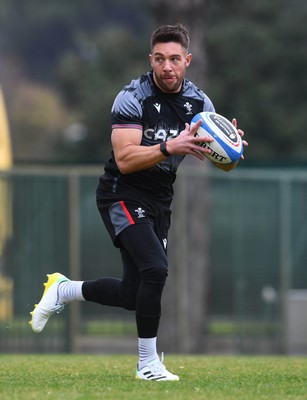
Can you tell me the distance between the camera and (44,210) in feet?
54.1

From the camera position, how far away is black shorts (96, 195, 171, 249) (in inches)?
329

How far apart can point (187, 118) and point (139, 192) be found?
0.58 metres

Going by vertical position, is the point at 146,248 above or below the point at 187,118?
below

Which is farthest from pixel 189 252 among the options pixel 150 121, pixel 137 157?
pixel 137 157

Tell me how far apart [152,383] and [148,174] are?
1356 millimetres

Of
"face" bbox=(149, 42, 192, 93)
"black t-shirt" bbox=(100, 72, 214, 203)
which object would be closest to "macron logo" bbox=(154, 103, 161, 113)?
"black t-shirt" bbox=(100, 72, 214, 203)

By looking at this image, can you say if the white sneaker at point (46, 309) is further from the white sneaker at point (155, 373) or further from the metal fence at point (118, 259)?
the metal fence at point (118, 259)

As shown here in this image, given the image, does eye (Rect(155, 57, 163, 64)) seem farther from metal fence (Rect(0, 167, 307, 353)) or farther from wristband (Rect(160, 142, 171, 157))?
metal fence (Rect(0, 167, 307, 353))

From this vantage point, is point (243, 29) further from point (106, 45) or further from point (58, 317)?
point (58, 317)

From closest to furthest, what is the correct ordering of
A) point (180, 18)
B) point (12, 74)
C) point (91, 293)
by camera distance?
point (91, 293) → point (180, 18) → point (12, 74)

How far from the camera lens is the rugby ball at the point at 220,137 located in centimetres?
820

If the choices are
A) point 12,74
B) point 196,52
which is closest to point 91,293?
point 196,52

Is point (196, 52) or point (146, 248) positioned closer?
point (146, 248)

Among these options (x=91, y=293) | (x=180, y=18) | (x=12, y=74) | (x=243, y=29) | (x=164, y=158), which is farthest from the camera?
(x=12, y=74)
